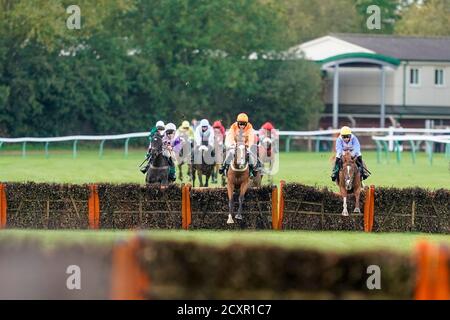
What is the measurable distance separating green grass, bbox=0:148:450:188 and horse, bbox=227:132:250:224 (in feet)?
24.2

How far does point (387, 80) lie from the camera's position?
199ft

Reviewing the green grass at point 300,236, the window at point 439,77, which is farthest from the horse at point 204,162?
the window at point 439,77

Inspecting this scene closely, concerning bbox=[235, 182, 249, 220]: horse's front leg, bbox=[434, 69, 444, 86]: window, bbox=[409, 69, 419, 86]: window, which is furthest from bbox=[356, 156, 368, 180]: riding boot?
bbox=[409, 69, 419, 86]: window

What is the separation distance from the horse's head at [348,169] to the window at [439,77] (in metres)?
39.7

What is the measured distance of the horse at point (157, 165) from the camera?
70.7ft

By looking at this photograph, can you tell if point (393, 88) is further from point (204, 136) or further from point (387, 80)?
point (204, 136)

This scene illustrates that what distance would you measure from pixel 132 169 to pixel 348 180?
1425cm

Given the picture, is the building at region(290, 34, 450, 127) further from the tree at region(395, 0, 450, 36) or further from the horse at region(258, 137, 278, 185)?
the horse at region(258, 137, 278, 185)

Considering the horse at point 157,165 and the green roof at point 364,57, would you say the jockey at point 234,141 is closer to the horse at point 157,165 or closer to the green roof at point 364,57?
the horse at point 157,165

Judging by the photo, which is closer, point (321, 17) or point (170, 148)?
point (170, 148)

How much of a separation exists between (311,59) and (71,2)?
1365 centimetres

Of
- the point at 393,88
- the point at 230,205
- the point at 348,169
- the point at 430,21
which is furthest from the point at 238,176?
the point at 430,21

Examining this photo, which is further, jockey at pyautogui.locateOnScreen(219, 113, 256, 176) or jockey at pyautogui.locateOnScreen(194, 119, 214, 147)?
jockey at pyautogui.locateOnScreen(194, 119, 214, 147)

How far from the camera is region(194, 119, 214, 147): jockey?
25734mm
